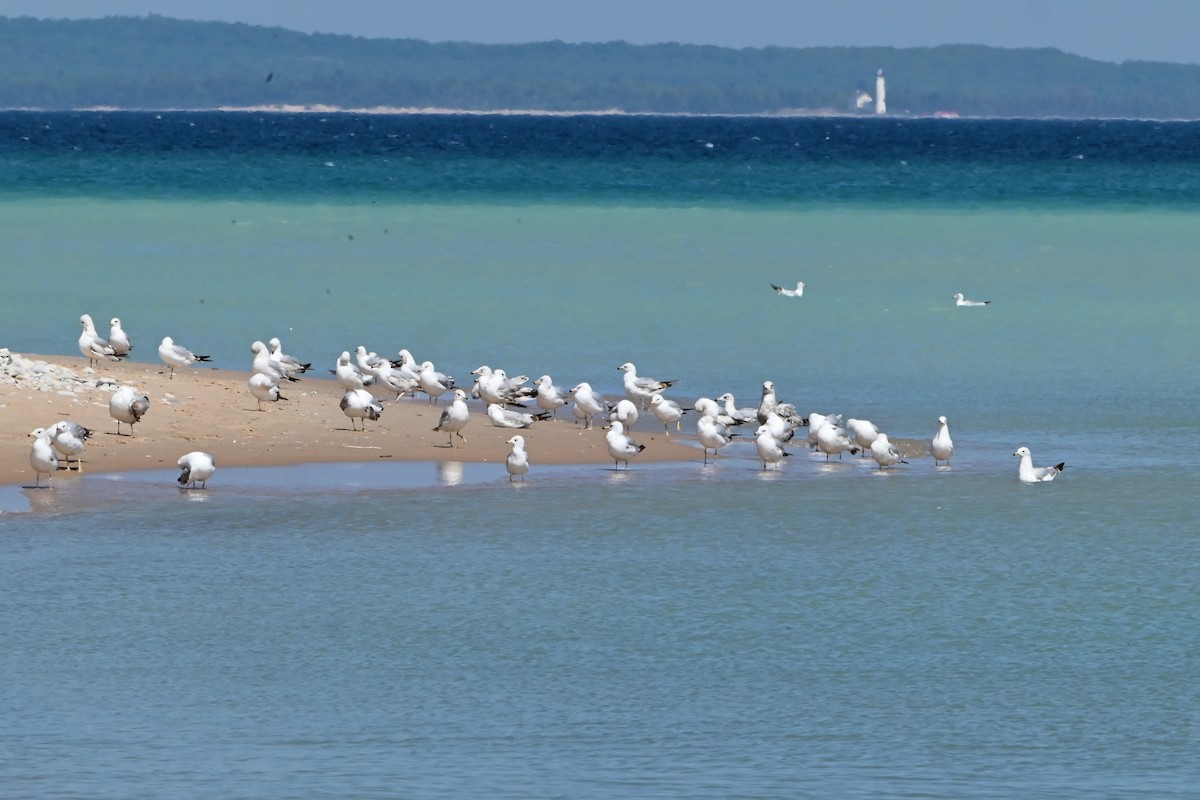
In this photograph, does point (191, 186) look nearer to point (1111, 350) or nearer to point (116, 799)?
point (1111, 350)

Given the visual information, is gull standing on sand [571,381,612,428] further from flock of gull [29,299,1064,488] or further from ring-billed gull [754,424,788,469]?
ring-billed gull [754,424,788,469]

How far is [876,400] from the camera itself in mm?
26250

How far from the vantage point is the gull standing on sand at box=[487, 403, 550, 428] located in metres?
23.1

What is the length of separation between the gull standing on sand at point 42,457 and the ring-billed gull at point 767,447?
260 inches

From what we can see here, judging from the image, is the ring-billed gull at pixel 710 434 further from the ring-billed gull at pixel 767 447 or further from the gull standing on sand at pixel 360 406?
the gull standing on sand at pixel 360 406

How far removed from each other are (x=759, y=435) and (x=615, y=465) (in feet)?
4.73

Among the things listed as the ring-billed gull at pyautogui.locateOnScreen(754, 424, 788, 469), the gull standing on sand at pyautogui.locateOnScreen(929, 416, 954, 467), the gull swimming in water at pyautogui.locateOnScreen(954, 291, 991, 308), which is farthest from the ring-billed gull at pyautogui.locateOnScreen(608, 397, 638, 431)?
the gull swimming in water at pyautogui.locateOnScreen(954, 291, 991, 308)

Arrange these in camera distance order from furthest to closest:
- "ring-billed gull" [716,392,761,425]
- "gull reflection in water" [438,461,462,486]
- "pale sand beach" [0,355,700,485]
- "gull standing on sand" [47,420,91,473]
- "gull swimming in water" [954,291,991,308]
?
"gull swimming in water" [954,291,991,308]
"ring-billed gull" [716,392,761,425]
"pale sand beach" [0,355,700,485]
"gull reflection in water" [438,461,462,486]
"gull standing on sand" [47,420,91,473]

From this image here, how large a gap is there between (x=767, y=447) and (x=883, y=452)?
1.12m

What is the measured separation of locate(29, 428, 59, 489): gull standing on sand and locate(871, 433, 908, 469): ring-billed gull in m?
7.67

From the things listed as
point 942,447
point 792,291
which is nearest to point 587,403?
point 942,447

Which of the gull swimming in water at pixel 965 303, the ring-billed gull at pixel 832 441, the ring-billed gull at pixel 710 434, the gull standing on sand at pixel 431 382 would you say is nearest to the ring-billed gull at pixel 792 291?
the gull swimming in water at pixel 965 303

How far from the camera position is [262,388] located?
2288cm

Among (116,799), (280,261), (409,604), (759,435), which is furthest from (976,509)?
(280,261)
